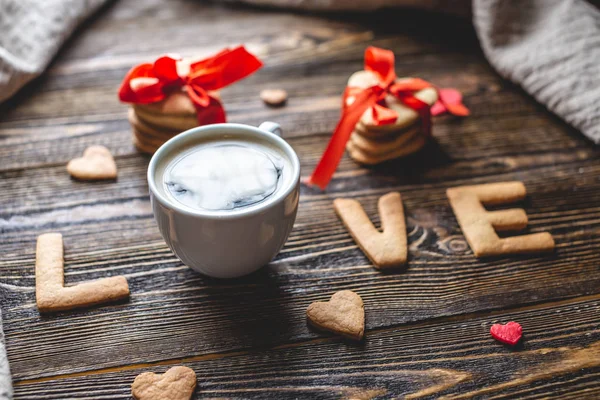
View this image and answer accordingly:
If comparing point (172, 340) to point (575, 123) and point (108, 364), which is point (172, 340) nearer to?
point (108, 364)

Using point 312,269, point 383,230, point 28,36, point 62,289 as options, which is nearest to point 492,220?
point 383,230

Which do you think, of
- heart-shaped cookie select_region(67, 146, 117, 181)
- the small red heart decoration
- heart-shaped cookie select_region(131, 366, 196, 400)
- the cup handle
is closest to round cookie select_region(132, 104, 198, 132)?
heart-shaped cookie select_region(67, 146, 117, 181)

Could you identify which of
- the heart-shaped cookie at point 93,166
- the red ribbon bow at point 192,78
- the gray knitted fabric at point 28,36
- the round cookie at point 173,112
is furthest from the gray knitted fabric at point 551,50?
the gray knitted fabric at point 28,36

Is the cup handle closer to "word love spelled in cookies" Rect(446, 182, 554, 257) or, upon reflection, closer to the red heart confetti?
"word love spelled in cookies" Rect(446, 182, 554, 257)

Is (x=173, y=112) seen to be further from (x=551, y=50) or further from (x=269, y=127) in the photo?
(x=551, y=50)

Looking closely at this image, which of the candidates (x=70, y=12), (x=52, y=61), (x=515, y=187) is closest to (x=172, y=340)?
(x=515, y=187)

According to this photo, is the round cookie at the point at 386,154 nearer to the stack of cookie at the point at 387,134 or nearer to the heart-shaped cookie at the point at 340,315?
the stack of cookie at the point at 387,134
